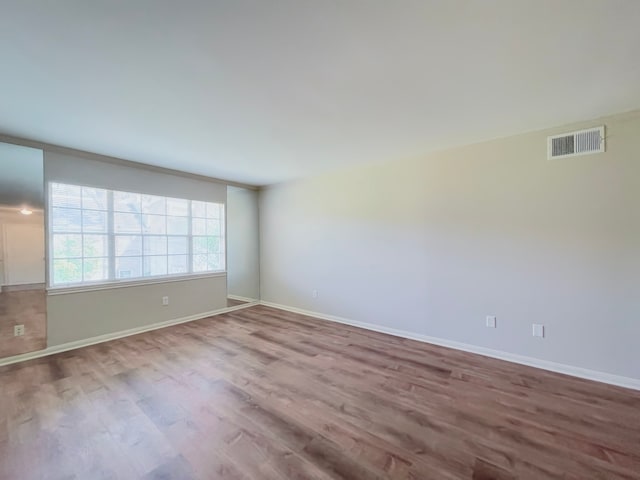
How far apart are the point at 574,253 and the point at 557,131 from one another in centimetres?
120

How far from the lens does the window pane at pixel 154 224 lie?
4.16 m

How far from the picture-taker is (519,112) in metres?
2.47

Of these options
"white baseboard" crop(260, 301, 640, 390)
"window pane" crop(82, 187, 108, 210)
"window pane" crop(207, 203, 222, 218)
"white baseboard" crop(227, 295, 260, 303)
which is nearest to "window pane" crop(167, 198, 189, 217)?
"window pane" crop(207, 203, 222, 218)

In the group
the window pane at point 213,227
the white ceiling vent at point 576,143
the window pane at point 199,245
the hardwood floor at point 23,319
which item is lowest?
the hardwood floor at point 23,319

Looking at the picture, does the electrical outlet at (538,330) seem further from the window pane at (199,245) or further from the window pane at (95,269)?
the window pane at (95,269)

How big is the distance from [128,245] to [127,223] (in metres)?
0.31

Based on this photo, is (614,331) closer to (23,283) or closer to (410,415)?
(410,415)

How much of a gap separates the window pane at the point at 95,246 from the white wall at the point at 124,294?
490mm

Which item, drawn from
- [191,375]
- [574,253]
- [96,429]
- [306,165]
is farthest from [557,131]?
[96,429]

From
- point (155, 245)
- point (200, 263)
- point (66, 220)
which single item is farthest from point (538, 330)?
point (66, 220)

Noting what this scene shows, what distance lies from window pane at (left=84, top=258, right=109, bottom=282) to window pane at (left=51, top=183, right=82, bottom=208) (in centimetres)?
72

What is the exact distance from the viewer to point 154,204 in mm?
4258

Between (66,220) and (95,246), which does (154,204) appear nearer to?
(95,246)

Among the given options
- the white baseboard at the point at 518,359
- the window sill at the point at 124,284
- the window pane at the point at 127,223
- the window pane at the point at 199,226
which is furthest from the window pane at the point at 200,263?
the white baseboard at the point at 518,359
